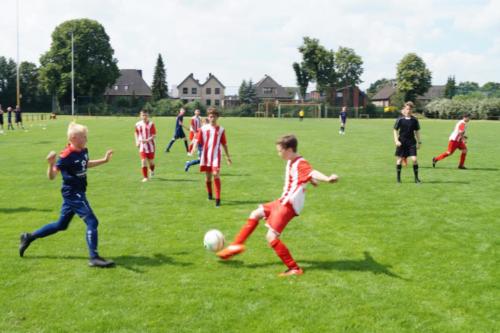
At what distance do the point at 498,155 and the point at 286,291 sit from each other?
65.3 feet

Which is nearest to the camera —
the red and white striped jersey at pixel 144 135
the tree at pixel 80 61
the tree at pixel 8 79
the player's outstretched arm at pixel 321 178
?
the player's outstretched arm at pixel 321 178

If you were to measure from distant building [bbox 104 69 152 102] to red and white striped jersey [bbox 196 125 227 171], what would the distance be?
334 feet

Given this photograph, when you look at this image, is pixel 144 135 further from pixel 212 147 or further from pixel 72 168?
pixel 72 168

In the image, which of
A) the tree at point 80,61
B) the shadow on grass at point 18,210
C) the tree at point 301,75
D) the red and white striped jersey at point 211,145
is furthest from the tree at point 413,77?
the shadow on grass at point 18,210

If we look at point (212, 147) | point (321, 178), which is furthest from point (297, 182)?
point (212, 147)

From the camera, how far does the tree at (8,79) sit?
313 feet

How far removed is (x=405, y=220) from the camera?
9594 millimetres

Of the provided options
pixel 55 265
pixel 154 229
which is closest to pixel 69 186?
pixel 55 265

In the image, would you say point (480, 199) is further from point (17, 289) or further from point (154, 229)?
point (17, 289)

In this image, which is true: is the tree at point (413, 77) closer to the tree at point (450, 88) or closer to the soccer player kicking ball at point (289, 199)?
the tree at point (450, 88)

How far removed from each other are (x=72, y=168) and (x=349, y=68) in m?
108

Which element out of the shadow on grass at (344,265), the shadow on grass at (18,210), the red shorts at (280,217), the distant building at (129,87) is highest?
the distant building at (129,87)

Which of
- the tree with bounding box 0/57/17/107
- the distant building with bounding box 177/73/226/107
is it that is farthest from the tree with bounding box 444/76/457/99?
the tree with bounding box 0/57/17/107

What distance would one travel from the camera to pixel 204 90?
12456cm
